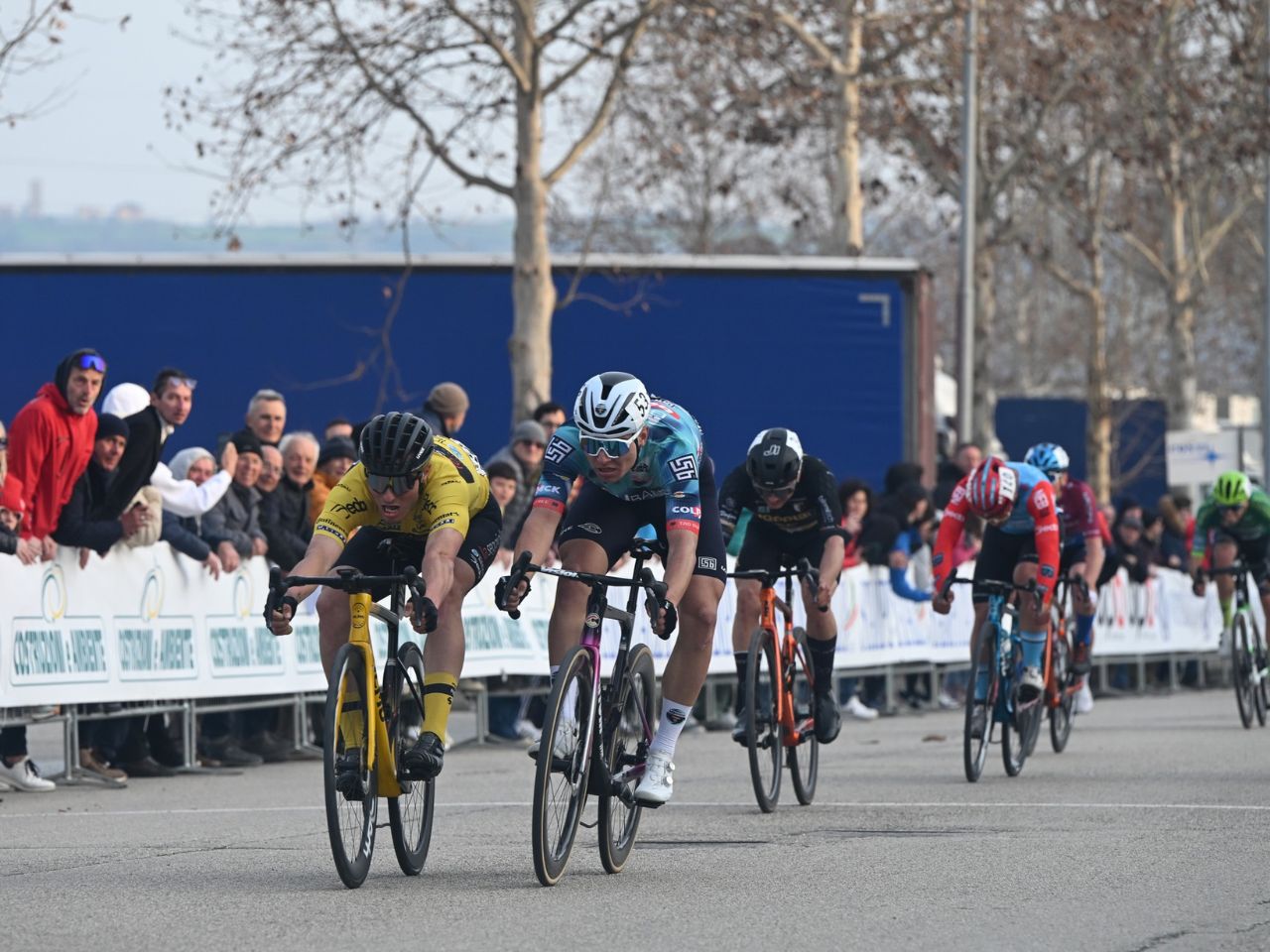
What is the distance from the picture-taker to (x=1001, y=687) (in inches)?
545

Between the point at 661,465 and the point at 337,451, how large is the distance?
628cm

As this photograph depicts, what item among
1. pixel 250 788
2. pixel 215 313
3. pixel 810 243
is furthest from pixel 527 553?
pixel 810 243

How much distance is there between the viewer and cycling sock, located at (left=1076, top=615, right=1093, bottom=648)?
56.2ft

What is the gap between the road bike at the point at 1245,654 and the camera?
18500 mm

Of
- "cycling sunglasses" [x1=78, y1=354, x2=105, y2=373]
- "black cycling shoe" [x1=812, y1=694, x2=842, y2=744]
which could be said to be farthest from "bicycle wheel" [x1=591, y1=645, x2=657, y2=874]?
"cycling sunglasses" [x1=78, y1=354, x2=105, y2=373]

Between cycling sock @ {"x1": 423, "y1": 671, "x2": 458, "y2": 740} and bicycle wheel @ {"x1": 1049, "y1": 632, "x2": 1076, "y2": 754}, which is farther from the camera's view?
bicycle wheel @ {"x1": 1049, "y1": 632, "x2": 1076, "y2": 754}

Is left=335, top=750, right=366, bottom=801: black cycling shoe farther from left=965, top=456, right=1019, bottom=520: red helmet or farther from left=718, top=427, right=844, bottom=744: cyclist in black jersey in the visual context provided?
left=965, top=456, right=1019, bottom=520: red helmet

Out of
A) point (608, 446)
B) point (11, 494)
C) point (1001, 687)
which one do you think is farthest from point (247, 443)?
point (608, 446)

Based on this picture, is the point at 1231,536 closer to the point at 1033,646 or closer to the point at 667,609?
the point at 1033,646

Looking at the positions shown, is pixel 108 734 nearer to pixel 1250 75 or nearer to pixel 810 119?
pixel 810 119

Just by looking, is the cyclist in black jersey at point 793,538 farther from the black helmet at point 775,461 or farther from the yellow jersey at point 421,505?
the yellow jersey at point 421,505

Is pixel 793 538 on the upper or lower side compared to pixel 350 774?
upper

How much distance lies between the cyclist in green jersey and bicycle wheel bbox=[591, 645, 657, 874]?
1015 centimetres

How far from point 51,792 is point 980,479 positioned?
218 inches
